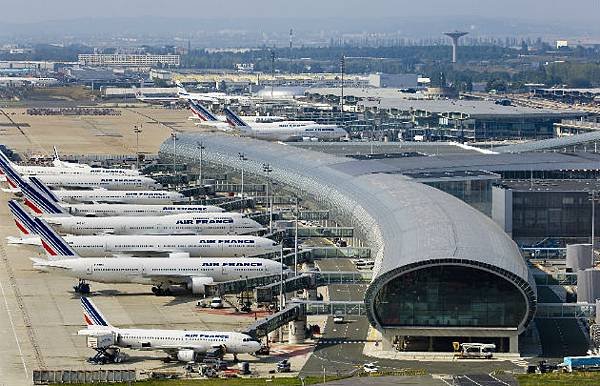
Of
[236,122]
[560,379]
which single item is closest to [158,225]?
[560,379]

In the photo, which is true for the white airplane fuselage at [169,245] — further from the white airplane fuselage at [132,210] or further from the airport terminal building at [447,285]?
the white airplane fuselage at [132,210]

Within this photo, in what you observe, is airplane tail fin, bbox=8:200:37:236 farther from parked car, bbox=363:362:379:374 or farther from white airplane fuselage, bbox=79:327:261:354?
parked car, bbox=363:362:379:374

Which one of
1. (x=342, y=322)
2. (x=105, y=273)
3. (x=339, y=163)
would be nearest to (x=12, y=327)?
(x=105, y=273)

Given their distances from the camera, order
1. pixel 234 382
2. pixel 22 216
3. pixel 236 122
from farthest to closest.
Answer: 1. pixel 236 122
2. pixel 22 216
3. pixel 234 382

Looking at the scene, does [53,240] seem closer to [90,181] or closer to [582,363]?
[582,363]

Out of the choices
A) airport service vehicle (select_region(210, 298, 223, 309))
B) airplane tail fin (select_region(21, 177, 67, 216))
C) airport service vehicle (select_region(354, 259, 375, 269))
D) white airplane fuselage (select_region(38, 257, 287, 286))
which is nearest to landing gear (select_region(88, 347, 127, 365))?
airport service vehicle (select_region(210, 298, 223, 309))
